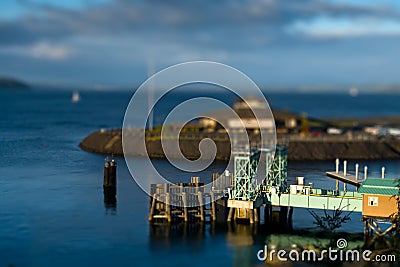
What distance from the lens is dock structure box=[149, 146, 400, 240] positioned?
101 feet

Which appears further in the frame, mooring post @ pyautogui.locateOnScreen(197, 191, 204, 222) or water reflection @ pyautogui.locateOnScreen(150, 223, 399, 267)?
mooring post @ pyautogui.locateOnScreen(197, 191, 204, 222)

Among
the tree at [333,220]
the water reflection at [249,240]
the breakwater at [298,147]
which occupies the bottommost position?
the water reflection at [249,240]

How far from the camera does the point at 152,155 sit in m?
59.3

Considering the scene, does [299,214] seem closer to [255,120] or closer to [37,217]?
[37,217]

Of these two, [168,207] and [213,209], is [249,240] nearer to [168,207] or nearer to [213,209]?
[213,209]

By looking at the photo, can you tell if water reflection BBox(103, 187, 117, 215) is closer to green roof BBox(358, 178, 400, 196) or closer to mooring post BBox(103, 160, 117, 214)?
mooring post BBox(103, 160, 117, 214)

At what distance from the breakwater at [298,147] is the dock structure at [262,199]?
77.1 ft

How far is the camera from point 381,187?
101ft

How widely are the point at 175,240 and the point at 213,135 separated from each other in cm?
3583

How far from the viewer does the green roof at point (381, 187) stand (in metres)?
30.3

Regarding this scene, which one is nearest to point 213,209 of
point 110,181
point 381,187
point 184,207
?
point 184,207

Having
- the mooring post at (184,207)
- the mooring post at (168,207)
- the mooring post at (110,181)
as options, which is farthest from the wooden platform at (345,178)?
the mooring post at (110,181)

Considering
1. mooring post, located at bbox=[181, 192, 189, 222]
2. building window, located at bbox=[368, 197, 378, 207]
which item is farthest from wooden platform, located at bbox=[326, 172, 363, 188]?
mooring post, located at bbox=[181, 192, 189, 222]

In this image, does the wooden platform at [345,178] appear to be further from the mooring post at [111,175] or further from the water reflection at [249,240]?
the mooring post at [111,175]
